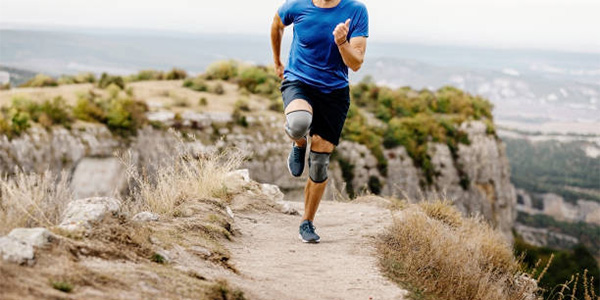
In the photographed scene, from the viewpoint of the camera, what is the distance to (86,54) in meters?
121

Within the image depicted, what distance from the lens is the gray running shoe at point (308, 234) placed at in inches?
241

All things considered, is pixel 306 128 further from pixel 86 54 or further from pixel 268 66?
pixel 86 54

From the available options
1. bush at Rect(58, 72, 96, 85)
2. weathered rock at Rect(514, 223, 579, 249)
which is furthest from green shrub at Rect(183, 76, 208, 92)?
weathered rock at Rect(514, 223, 579, 249)

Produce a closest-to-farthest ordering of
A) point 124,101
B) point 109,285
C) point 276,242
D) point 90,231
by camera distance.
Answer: point 109,285
point 90,231
point 276,242
point 124,101

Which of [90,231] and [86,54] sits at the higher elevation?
[90,231]

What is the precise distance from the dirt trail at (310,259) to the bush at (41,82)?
29164mm

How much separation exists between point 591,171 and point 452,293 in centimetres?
9961

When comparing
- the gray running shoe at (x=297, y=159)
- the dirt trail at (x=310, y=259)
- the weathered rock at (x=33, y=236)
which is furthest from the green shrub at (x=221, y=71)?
the weathered rock at (x=33, y=236)

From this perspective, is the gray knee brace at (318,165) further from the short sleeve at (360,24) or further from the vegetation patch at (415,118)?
the vegetation patch at (415,118)

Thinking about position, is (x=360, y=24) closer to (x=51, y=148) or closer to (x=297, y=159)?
(x=297, y=159)

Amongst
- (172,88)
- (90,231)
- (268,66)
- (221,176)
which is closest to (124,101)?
(172,88)

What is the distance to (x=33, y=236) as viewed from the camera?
3422mm

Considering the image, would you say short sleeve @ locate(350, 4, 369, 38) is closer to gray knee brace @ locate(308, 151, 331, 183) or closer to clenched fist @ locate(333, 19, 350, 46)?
clenched fist @ locate(333, 19, 350, 46)

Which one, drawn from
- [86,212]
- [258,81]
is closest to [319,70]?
[86,212]
